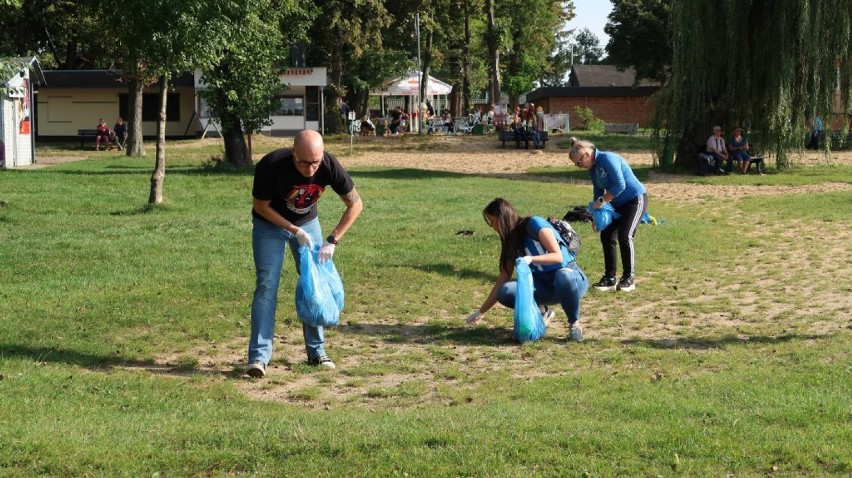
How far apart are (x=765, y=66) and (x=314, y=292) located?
22.3m

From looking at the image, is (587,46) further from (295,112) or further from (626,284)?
(626,284)

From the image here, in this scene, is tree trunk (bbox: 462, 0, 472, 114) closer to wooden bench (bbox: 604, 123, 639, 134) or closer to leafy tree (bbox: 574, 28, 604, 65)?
wooden bench (bbox: 604, 123, 639, 134)

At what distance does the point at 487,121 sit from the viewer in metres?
60.3

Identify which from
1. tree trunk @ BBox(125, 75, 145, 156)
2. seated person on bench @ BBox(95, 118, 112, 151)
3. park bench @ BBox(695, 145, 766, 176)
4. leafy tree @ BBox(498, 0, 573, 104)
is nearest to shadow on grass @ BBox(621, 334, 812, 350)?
park bench @ BBox(695, 145, 766, 176)

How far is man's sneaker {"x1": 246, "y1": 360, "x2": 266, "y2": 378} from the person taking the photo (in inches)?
322

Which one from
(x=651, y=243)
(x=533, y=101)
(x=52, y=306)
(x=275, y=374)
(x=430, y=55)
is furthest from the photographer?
(x=533, y=101)

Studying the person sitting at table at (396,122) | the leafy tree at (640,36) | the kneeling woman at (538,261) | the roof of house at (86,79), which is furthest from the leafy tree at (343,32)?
the kneeling woman at (538,261)

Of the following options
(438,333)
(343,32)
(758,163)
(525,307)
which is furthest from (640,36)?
(525,307)

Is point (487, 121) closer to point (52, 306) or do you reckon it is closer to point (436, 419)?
point (52, 306)

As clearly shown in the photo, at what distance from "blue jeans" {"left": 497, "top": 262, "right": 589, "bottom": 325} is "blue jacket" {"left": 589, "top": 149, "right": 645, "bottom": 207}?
218 cm

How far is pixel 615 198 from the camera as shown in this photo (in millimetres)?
11969

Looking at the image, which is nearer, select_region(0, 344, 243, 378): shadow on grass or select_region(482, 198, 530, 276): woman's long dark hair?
select_region(0, 344, 243, 378): shadow on grass

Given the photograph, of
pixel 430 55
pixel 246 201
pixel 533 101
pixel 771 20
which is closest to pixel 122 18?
pixel 246 201

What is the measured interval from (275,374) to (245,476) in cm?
301
